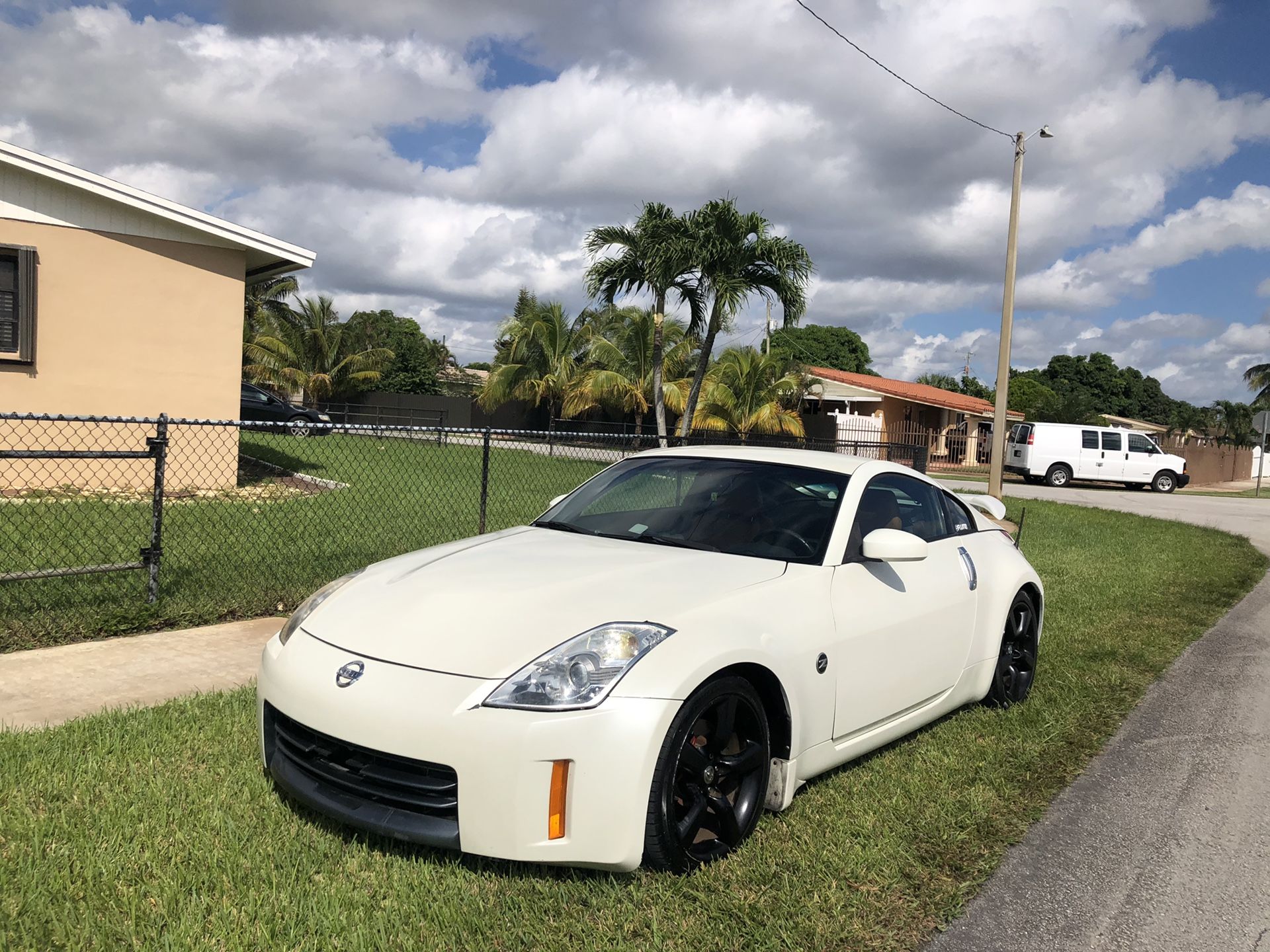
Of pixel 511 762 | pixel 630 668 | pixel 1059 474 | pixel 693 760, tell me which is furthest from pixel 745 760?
pixel 1059 474

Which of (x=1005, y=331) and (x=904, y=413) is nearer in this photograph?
(x=1005, y=331)

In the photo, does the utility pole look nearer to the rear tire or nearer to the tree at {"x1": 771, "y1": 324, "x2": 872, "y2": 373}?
the rear tire

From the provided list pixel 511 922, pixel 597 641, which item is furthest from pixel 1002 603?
pixel 511 922

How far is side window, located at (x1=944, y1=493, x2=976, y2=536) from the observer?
506 centimetres

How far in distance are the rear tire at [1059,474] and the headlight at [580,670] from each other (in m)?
29.1

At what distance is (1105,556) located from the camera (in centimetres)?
1172

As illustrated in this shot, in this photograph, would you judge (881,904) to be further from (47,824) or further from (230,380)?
(230,380)

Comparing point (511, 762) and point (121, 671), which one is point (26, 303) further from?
point (511, 762)

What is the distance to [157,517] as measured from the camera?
19.4 ft

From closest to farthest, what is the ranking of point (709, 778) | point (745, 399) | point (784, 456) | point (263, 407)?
point (709, 778)
point (784, 456)
point (263, 407)
point (745, 399)

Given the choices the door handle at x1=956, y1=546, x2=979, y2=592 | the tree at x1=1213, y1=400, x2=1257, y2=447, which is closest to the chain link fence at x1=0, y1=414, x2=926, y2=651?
the door handle at x1=956, y1=546, x2=979, y2=592

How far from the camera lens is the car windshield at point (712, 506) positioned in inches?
159

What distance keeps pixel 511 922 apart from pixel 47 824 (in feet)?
5.44

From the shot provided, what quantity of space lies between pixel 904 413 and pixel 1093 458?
875cm
